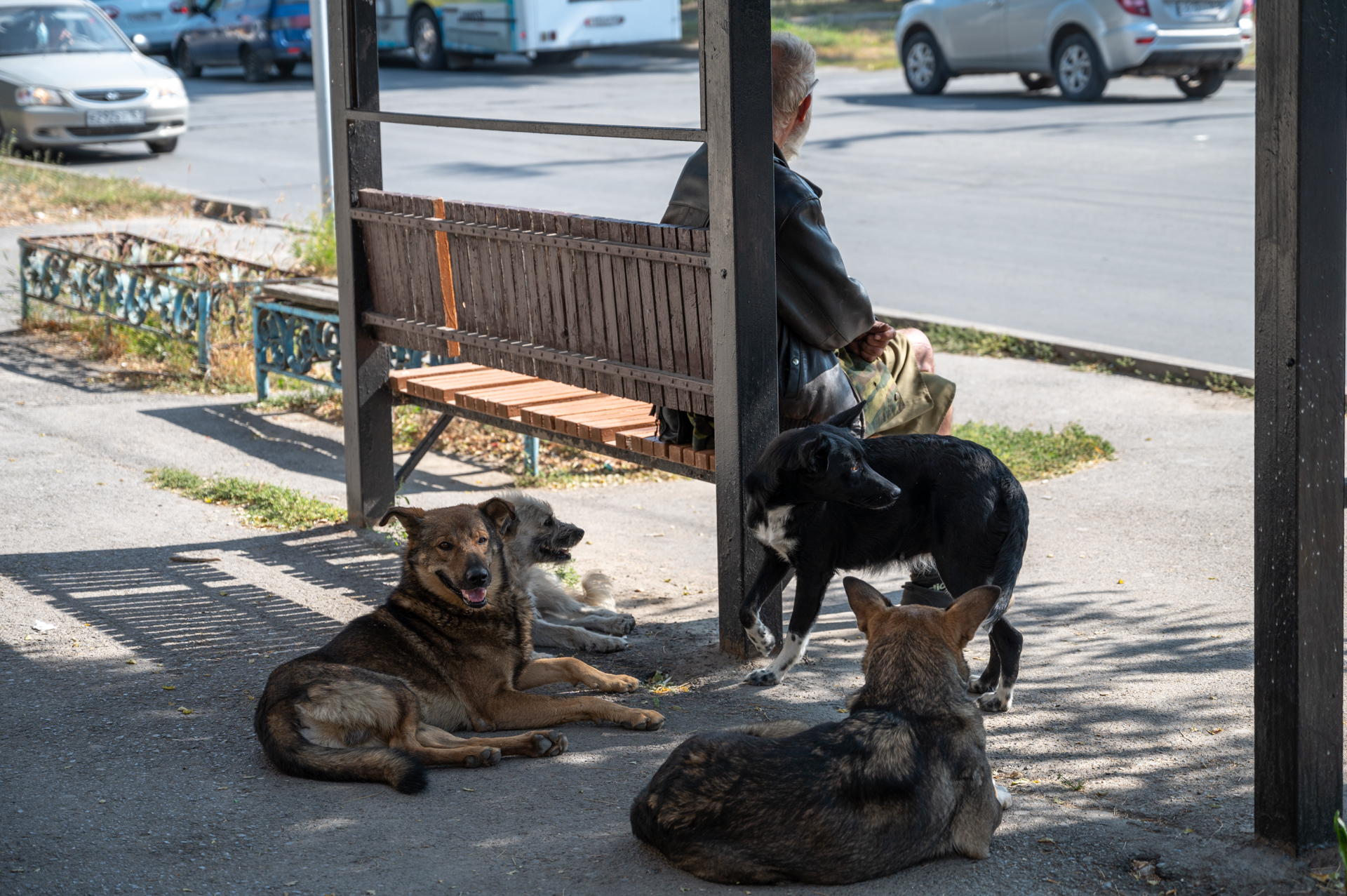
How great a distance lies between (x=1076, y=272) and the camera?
466 inches

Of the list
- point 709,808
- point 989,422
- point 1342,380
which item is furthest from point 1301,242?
point 989,422

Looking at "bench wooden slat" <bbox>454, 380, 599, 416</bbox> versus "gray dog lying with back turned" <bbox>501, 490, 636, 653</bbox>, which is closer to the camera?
"gray dog lying with back turned" <bbox>501, 490, 636, 653</bbox>

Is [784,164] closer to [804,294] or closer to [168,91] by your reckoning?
[804,294]

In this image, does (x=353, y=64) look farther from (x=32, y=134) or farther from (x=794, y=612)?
(x=32, y=134)

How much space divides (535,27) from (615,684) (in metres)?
25.3

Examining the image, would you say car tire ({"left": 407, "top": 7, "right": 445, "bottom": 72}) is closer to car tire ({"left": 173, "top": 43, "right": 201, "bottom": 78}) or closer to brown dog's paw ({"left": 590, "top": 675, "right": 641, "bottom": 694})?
car tire ({"left": 173, "top": 43, "right": 201, "bottom": 78})

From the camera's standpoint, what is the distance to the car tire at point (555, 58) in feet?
102

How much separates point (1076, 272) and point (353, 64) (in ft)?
23.8

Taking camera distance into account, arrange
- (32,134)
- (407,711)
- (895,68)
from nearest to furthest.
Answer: (407,711) < (32,134) < (895,68)

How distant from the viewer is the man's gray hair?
5254 mm

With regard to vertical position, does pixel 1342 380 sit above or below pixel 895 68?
below

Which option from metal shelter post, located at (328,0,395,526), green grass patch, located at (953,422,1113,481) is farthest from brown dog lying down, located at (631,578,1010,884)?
green grass patch, located at (953,422,1113,481)

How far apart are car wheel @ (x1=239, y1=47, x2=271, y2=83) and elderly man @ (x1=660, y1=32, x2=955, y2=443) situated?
2821 cm

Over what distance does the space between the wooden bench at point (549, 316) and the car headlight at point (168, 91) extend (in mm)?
14701
